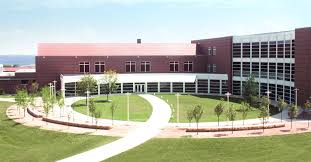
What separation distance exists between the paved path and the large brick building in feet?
73.2

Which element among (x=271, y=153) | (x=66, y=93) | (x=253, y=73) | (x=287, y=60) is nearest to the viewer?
(x=271, y=153)

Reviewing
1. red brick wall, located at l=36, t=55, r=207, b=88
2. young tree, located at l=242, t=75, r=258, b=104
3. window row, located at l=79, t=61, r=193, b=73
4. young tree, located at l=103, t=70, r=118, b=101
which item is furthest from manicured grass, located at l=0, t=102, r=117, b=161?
window row, located at l=79, t=61, r=193, b=73

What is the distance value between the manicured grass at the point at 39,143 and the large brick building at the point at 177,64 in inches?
1242

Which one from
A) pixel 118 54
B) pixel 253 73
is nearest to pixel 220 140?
pixel 253 73

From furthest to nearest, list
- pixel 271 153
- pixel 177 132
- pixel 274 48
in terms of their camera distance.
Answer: pixel 274 48, pixel 177 132, pixel 271 153

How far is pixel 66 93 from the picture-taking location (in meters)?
80.4

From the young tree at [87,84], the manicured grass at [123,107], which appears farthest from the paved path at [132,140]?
the young tree at [87,84]

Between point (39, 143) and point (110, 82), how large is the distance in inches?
1310

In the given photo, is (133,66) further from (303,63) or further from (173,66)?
(303,63)

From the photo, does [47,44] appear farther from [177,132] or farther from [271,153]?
[271,153]

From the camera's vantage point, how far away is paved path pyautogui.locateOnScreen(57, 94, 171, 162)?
36.3 m

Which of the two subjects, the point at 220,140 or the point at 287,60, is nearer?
the point at 220,140

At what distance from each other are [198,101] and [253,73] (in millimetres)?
12207

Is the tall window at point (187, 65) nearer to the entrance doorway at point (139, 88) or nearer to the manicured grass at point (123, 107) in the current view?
the entrance doorway at point (139, 88)
